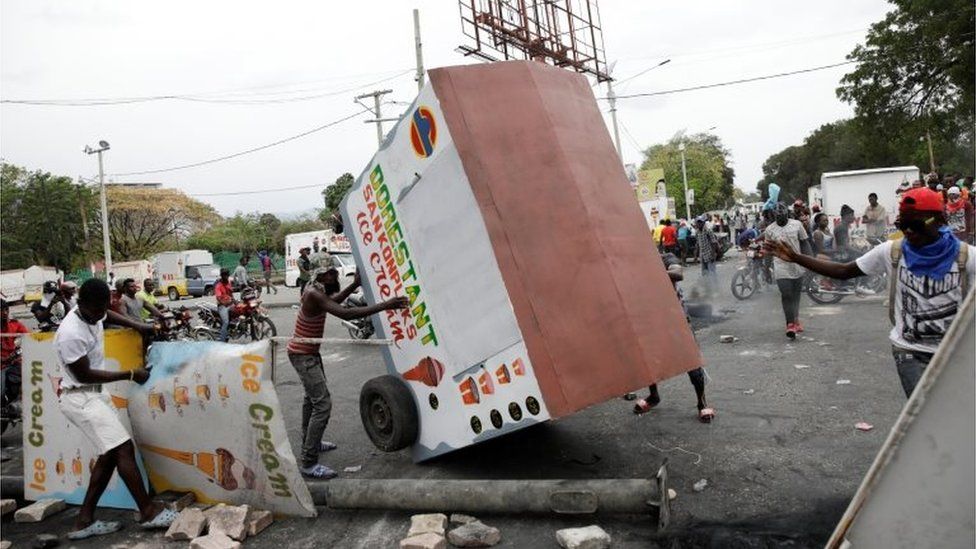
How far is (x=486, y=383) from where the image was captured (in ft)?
12.8

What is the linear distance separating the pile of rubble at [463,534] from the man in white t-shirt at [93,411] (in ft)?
5.51

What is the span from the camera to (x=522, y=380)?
3.67m

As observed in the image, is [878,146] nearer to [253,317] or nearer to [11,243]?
[253,317]

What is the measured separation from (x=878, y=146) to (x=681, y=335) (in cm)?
2313

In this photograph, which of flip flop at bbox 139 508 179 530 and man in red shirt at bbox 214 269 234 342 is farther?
man in red shirt at bbox 214 269 234 342

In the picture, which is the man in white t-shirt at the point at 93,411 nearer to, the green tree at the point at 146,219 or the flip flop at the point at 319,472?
the flip flop at the point at 319,472

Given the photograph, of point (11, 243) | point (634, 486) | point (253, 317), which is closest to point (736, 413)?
point (634, 486)

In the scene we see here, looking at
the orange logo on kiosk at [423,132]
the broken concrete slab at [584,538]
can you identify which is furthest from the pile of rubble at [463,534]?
the orange logo on kiosk at [423,132]

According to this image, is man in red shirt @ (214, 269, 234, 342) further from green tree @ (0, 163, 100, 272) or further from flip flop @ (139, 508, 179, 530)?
green tree @ (0, 163, 100, 272)

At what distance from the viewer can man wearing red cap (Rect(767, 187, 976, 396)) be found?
2996 mm

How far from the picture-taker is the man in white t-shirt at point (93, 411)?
3.95 meters

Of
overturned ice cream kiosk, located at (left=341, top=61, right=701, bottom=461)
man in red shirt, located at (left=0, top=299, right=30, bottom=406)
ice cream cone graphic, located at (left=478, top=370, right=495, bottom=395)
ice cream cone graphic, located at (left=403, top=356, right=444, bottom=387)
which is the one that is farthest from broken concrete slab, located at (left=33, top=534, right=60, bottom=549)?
man in red shirt, located at (left=0, top=299, right=30, bottom=406)

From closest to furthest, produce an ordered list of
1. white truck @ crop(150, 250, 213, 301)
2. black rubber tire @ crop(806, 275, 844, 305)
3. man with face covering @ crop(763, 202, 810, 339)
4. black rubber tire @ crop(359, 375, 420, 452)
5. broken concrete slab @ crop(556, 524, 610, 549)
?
broken concrete slab @ crop(556, 524, 610, 549)
black rubber tire @ crop(359, 375, 420, 452)
man with face covering @ crop(763, 202, 810, 339)
black rubber tire @ crop(806, 275, 844, 305)
white truck @ crop(150, 250, 213, 301)

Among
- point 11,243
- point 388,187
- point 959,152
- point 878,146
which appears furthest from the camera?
point 11,243
